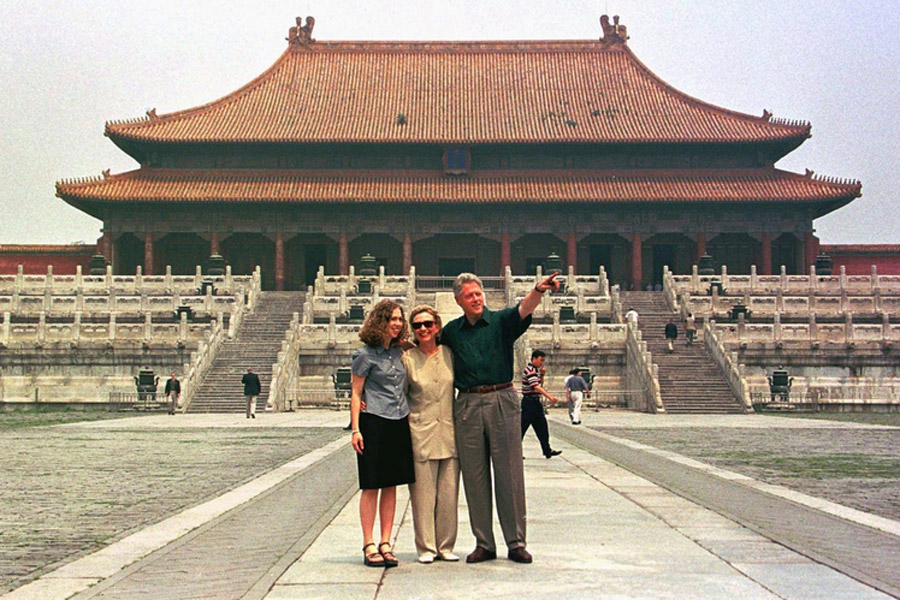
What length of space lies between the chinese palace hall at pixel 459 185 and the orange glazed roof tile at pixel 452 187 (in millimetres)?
104

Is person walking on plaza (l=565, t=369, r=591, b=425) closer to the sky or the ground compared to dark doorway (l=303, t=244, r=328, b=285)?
closer to the ground

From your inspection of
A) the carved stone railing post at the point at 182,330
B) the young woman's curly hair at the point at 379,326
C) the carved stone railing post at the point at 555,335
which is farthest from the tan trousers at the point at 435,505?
the carved stone railing post at the point at 182,330

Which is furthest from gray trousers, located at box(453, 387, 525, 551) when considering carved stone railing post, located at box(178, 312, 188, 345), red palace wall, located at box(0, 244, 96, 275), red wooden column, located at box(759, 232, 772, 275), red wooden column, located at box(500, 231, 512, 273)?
red palace wall, located at box(0, 244, 96, 275)

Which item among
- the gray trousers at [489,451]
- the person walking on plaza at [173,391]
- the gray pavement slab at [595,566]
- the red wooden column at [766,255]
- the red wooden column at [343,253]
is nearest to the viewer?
the gray pavement slab at [595,566]

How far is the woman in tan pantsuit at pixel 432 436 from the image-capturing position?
7.35 m

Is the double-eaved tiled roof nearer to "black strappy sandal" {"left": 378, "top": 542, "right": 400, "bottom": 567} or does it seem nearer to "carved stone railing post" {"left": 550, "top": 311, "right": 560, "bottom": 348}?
"carved stone railing post" {"left": 550, "top": 311, "right": 560, "bottom": 348}

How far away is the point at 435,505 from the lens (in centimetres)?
741

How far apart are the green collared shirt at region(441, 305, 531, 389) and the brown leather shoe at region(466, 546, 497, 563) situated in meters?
1.05

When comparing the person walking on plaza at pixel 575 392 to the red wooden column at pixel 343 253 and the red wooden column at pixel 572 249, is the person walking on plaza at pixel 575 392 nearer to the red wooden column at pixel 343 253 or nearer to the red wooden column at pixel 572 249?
the red wooden column at pixel 572 249

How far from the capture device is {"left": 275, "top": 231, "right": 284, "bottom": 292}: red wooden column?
54406 mm

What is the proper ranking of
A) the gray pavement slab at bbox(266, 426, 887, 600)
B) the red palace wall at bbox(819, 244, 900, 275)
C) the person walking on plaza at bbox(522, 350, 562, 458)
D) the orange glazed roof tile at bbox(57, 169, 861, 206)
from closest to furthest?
the gray pavement slab at bbox(266, 426, 887, 600) < the person walking on plaza at bbox(522, 350, 562, 458) < the orange glazed roof tile at bbox(57, 169, 861, 206) < the red palace wall at bbox(819, 244, 900, 275)

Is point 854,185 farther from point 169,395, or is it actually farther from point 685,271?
point 169,395

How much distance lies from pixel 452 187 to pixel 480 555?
1909 inches

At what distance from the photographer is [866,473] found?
45.9 ft
